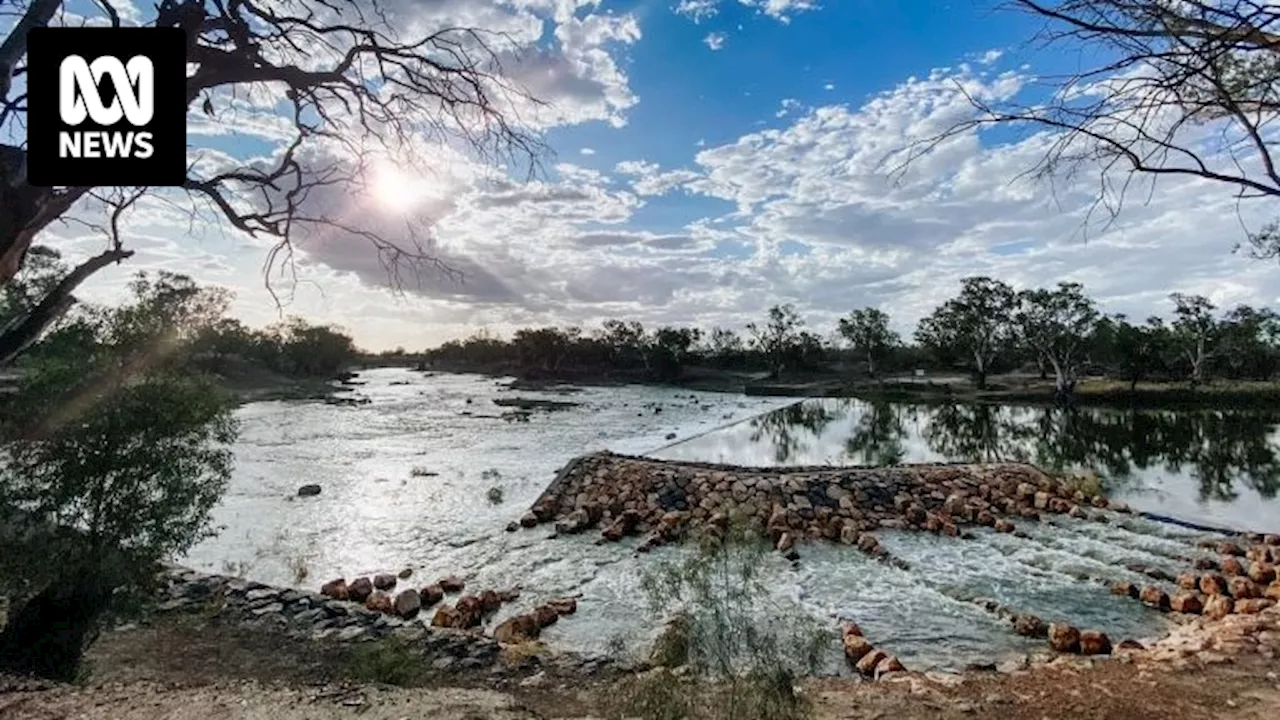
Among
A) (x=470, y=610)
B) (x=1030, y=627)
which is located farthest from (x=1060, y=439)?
(x=470, y=610)

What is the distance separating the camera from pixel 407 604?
914 cm

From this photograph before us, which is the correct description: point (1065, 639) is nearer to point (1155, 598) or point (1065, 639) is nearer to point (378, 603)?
point (1155, 598)

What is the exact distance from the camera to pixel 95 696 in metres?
4.72

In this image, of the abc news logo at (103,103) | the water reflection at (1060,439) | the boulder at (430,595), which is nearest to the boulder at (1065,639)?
the boulder at (430,595)

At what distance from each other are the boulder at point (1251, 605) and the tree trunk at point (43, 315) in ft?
40.8

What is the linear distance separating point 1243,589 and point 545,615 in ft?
31.7

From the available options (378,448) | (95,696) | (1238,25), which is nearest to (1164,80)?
(1238,25)

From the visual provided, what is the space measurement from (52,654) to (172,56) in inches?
204

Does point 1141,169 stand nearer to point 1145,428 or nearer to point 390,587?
point 390,587

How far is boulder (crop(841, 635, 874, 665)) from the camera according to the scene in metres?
7.54

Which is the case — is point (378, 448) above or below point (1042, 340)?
below

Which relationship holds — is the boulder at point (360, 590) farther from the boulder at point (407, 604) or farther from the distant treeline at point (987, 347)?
the distant treeline at point (987, 347)

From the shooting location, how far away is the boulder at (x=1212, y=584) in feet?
30.8

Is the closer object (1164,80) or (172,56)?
(1164,80)
